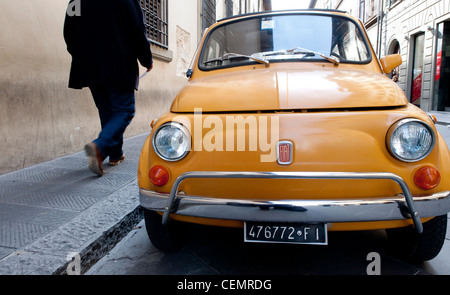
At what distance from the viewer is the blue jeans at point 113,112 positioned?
122 inches

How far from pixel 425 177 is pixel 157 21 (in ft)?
21.4

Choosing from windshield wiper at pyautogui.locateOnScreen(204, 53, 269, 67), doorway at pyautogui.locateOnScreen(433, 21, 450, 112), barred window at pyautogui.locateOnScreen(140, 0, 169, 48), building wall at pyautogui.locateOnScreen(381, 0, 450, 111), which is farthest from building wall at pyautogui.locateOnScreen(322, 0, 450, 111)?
windshield wiper at pyautogui.locateOnScreen(204, 53, 269, 67)

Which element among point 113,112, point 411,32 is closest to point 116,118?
point 113,112

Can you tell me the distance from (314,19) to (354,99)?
4.43 ft

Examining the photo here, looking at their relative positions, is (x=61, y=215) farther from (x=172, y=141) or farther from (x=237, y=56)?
(x=237, y=56)

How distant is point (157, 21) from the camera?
6.97 metres

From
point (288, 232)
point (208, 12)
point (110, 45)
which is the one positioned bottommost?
point (288, 232)

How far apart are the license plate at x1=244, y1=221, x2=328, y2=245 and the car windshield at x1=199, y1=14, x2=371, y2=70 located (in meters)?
1.31

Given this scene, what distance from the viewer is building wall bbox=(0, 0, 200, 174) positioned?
3.44 metres

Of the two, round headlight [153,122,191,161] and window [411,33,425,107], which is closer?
round headlight [153,122,191,161]

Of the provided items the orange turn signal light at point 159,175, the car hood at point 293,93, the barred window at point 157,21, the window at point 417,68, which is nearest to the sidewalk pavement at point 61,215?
the orange turn signal light at point 159,175

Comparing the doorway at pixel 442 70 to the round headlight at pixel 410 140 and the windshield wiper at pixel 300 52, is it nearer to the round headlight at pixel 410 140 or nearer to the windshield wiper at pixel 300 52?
the windshield wiper at pixel 300 52

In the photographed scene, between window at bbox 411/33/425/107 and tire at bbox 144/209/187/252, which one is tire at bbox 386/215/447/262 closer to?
tire at bbox 144/209/187/252

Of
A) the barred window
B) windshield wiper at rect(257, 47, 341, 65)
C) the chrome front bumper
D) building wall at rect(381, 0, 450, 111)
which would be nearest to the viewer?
the chrome front bumper
